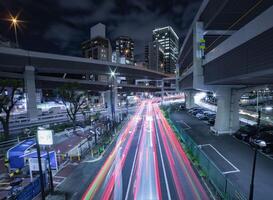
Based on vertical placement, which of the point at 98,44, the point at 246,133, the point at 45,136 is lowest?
the point at 246,133

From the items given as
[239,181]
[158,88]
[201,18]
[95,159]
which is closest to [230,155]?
[239,181]

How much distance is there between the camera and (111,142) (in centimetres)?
1961

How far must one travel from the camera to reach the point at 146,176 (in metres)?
11.6

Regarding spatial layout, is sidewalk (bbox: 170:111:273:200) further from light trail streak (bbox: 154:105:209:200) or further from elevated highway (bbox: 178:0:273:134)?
elevated highway (bbox: 178:0:273:134)

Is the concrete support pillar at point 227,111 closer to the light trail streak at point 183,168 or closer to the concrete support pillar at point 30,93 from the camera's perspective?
the light trail streak at point 183,168

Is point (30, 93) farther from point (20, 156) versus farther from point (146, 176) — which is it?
point (146, 176)

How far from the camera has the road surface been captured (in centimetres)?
969

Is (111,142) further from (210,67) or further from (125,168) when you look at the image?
(210,67)

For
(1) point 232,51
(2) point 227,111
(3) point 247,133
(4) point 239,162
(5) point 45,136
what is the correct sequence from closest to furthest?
(5) point 45,136
(1) point 232,51
(4) point 239,162
(3) point 247,133
(2) point 227,111

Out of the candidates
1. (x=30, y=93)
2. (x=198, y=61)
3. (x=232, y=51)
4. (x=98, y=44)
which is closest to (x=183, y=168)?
(x=232, y=51)

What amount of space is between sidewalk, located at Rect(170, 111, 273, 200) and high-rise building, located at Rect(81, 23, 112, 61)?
5385 inches

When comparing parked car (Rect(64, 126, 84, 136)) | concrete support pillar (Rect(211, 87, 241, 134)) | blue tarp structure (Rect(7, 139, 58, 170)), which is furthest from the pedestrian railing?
parked car (Rect(64, 126, 84, 136))

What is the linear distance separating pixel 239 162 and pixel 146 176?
826 cm

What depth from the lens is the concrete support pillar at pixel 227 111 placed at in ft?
66.3
